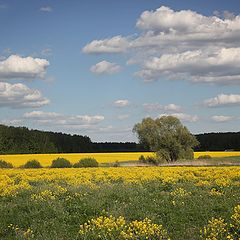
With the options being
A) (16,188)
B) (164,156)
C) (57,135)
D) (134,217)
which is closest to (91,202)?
(134,217)

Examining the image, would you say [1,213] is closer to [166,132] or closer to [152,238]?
[152,238]

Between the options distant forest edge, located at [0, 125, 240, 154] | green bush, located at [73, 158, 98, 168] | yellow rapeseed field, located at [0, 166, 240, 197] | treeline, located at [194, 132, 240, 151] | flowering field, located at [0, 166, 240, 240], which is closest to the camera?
flowering field, located at [0, 166, 240, 240]

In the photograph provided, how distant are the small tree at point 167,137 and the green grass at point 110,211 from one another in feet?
176

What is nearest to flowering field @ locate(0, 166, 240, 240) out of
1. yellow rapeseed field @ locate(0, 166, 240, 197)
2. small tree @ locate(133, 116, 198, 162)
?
yellow rapeseed field @ locate(0, 166, 240, 197)

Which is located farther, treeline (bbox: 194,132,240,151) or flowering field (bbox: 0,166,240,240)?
treeline (bbox: 194,132,240,151)

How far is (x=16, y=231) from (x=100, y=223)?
2390 mm

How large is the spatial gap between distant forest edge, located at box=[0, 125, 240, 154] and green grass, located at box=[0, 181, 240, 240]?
7296cm

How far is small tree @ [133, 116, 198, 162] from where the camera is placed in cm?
A: 6994

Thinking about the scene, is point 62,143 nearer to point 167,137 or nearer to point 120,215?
point 167,137

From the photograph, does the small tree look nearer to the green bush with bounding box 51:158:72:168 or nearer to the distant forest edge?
the distant forest edge

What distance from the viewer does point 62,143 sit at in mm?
121625

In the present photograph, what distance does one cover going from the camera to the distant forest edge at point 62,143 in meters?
106

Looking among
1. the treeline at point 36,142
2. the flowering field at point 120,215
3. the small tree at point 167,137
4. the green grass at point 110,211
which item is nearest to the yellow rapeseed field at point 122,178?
the flowering field at point 120,215

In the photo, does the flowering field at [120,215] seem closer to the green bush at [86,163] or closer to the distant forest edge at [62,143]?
the green bush at [86,163]
